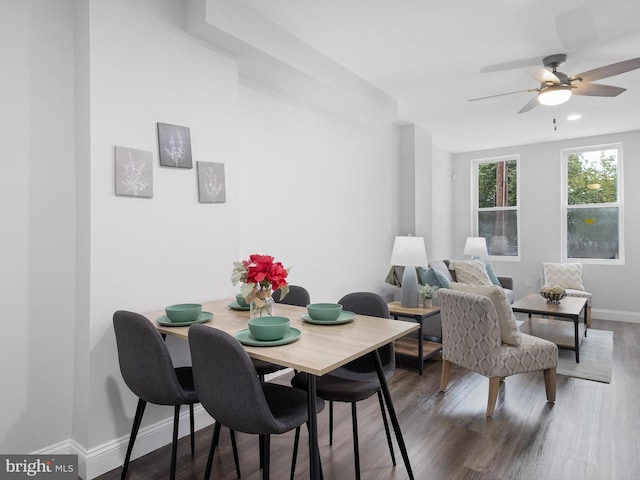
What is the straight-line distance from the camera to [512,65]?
3463mm

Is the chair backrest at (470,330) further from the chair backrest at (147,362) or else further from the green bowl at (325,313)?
the chair backrest at (147,362)

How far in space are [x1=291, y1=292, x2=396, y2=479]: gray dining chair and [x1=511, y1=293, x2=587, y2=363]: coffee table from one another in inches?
100

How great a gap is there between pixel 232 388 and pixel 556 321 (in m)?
5.10

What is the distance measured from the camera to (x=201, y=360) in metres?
1.54

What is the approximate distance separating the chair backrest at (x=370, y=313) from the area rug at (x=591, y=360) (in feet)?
7.61

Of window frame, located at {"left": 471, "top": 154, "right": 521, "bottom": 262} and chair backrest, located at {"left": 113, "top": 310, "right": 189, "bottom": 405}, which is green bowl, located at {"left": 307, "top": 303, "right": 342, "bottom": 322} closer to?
chair backrest, located at {"left": 113, "top": 310, "right": 189, "bottom": 405}

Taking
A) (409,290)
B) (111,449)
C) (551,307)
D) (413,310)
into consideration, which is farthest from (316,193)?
(551,307)

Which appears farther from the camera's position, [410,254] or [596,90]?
[410,254]

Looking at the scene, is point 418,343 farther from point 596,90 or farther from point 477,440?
point 596,90

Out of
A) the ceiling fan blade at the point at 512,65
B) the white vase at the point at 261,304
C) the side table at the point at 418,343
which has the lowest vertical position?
the side table at the point at 418,343

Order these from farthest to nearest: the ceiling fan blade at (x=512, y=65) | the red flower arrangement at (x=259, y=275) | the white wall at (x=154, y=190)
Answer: the ceiling fan blade at (x=512, y=65) → the white wall at (x=154, y=190) → the red flower arrangement at (x=259, y=275)

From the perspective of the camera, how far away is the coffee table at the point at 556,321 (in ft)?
13.2

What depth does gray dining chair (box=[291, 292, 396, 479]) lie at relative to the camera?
1.91 m

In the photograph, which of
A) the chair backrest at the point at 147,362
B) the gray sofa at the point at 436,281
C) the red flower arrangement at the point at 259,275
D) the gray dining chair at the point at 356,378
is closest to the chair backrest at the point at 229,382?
the chair backrest at the point at 147,362
